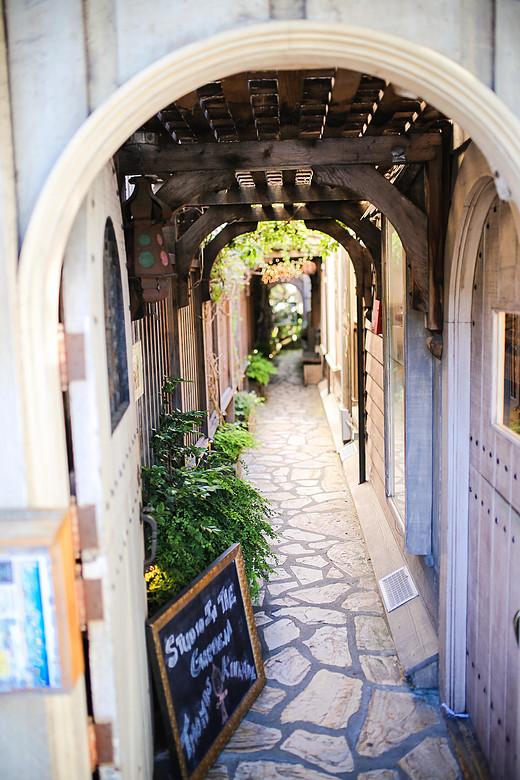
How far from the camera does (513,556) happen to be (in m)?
2.92

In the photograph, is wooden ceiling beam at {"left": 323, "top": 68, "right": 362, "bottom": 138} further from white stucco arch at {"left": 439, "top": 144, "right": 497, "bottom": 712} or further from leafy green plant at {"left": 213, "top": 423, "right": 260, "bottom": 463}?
leafy green plant at {"left": 213, "top": 423, "right": 260, "bottom": 463}

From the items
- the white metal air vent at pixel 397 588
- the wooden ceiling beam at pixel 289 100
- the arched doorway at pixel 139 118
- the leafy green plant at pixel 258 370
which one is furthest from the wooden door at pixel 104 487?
the leafy green plant at pixel 258 370

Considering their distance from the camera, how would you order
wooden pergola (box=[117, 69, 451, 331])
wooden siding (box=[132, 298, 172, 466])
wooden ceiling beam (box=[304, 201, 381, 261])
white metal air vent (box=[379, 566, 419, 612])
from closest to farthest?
wooden pergola (box=[117, 69, 451, 331]), wooden siding (box=[132, 298, 172, 466]), white metal air vent (box=[379, 566, 419, 612]), wooden ceiling beam (box=[304, 201, 381, 261])

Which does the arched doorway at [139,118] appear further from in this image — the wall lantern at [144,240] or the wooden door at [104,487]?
the wall lantern at [144,240]

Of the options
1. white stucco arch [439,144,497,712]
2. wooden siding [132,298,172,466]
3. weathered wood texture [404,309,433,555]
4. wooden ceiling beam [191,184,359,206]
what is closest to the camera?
white stucco arch [439,144,497,712]

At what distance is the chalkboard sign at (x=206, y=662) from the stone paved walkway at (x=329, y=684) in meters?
0.17

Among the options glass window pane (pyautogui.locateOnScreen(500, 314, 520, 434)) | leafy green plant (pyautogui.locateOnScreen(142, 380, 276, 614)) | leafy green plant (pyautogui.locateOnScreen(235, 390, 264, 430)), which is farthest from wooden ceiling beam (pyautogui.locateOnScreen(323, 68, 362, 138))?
leafy green plant (pyautogui.locateOnScreen(235, 390, 264, 430))

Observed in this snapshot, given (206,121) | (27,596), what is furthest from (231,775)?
(206,121)

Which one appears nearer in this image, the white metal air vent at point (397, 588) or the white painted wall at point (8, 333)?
the white painted wall at point (8, 333)

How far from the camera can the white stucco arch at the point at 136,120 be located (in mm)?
2172

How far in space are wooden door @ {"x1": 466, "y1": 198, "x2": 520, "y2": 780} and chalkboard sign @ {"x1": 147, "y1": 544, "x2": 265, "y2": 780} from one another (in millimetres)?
1362

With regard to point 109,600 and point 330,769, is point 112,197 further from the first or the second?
point 330,769

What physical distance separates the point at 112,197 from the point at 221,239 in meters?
4.32

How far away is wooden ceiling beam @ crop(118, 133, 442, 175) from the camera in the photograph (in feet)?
12.5
